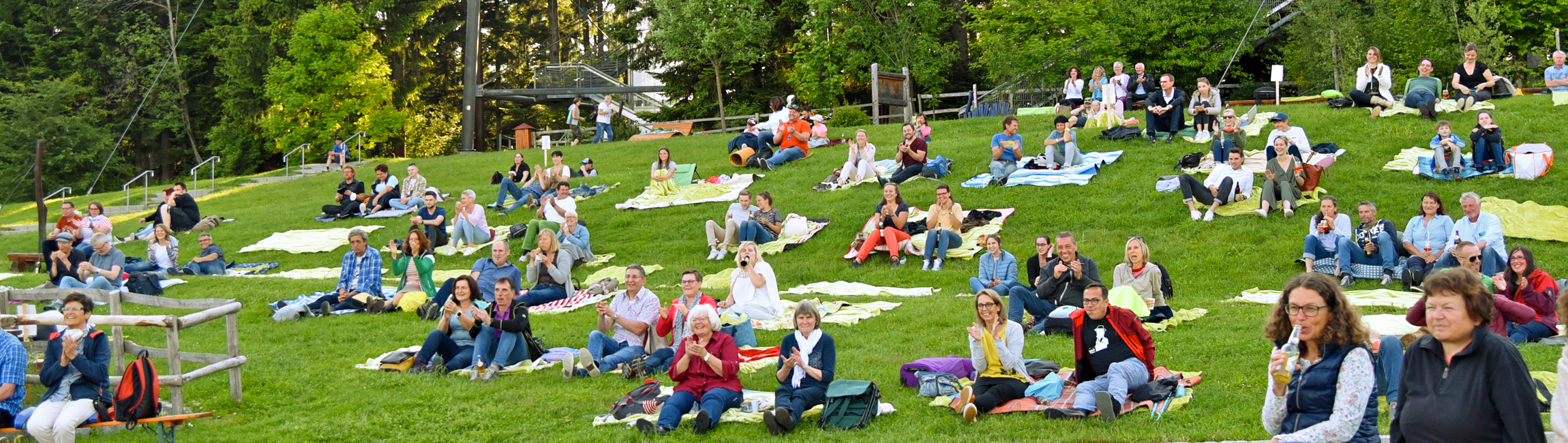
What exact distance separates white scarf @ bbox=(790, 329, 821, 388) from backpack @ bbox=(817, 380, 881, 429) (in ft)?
0.82

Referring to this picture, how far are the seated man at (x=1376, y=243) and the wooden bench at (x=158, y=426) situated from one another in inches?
435

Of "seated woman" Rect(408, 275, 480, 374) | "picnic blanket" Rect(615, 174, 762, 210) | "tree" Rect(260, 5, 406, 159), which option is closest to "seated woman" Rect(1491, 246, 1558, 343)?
"seated woman" Rect(408, 275, 480, 374)

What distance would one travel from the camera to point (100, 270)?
14.1 meters

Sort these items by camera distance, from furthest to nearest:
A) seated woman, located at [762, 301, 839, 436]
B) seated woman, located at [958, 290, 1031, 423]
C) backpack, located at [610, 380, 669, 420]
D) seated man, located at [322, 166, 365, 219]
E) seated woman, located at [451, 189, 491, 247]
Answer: seated man, located at [322, 166, 365, 219], seated woman, located at [451, 189, 491, 247], backpack, located at [610, 380, 669, 420], seated woman, located at [762, 301, 839, 436], seated woman, located at [958, 290, 1031, 423]

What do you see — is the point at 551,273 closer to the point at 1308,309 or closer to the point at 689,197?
the point at 689,197

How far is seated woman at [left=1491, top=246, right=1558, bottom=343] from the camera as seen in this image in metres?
8.52

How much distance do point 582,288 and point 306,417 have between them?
546 cm

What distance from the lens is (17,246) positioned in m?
20.5

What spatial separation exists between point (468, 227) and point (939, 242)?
7.32m

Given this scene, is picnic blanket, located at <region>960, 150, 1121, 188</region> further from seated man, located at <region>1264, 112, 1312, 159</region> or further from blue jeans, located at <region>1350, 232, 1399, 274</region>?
blue jeans, located at <region>1350, 232, 1399, 274</region>

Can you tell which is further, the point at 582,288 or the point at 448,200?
the point at 448,200

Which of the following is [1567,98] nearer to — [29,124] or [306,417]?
[306,417]

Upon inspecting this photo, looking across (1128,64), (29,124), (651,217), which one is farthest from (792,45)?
(29,124)

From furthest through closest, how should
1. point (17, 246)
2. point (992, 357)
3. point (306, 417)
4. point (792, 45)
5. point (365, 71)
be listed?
point (365, 71) → point (792, 45) → point (17, 246) → point (306, 417) → point (992, 357)
